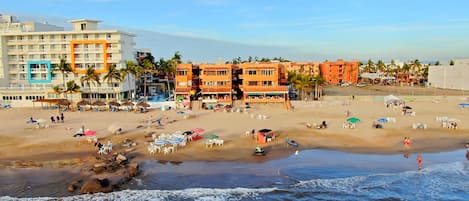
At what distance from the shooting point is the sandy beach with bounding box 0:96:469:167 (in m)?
32.5

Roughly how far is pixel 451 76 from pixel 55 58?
298 ft

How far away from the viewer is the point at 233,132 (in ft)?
133

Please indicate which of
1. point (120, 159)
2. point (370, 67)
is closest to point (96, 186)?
point (120, 159)

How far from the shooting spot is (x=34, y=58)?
73.1 metres

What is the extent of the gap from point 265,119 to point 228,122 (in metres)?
5.26

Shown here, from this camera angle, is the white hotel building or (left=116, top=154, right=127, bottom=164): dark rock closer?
(left=116, top=154, right=127, bottom=164): dark rock

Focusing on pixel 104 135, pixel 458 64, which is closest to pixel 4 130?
pixel 104 135

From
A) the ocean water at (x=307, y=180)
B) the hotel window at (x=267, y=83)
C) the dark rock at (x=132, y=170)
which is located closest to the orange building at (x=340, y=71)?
the hotel window at (x=267, y=83)

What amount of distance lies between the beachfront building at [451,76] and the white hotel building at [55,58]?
75844mm

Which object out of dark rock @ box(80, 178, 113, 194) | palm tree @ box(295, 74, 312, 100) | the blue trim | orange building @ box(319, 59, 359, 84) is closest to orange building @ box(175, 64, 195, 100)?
palm tree @ box(295, 74, 312, 100)

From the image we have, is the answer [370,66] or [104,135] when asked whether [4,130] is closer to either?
[104,135]

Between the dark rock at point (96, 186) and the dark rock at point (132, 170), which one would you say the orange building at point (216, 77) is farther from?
the dark rock at point (96, 186)

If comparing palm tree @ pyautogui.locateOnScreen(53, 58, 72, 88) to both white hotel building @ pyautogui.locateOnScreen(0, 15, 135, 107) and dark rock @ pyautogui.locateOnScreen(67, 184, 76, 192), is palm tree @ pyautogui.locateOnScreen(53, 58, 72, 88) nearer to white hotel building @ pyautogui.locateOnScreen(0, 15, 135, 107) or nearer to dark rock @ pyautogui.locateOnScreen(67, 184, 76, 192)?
white hotel building @ pyautogui.locateOnScreen(0, 15, 135, 107)

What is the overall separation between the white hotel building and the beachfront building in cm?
7584
